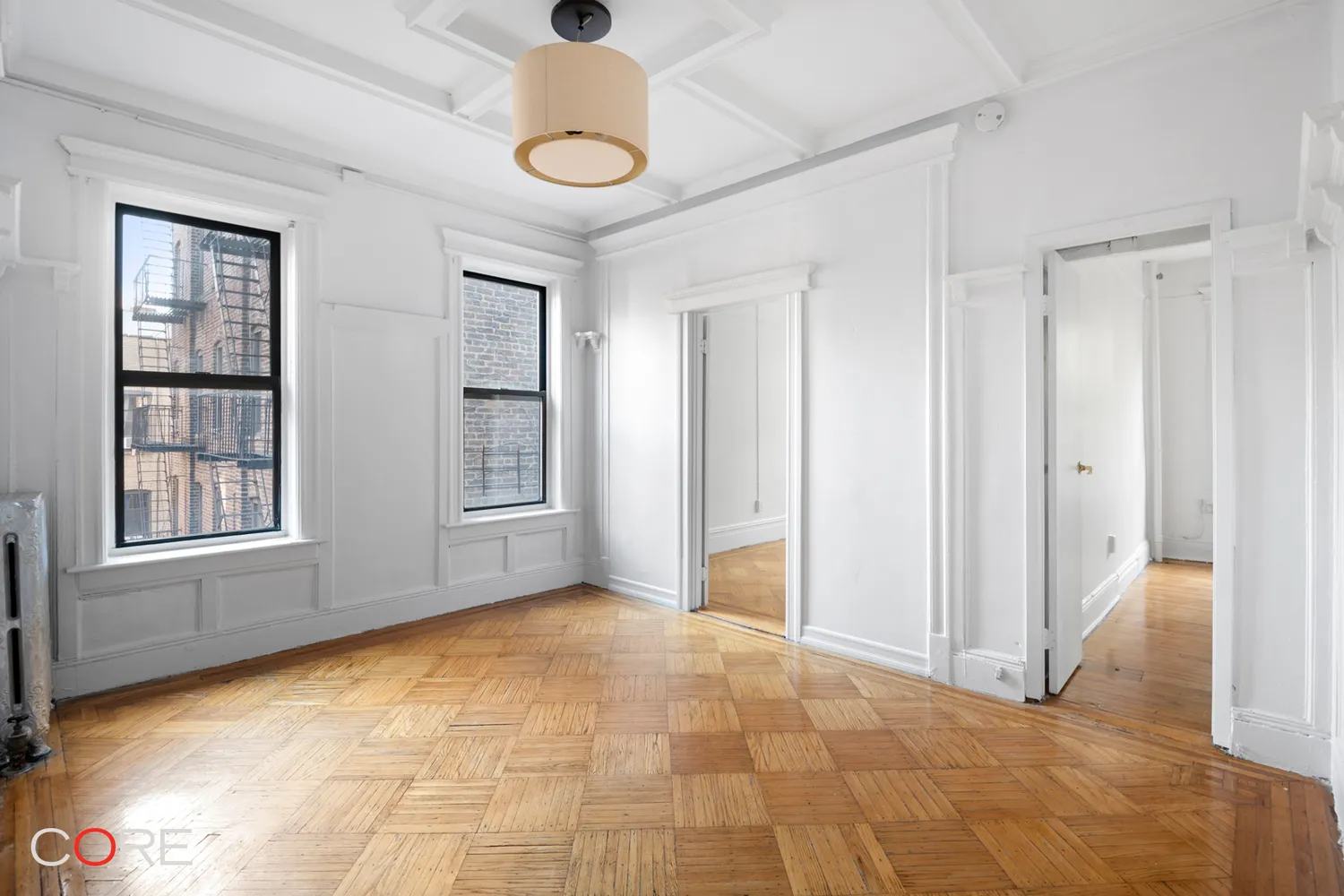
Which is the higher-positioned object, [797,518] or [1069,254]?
[1069,254]

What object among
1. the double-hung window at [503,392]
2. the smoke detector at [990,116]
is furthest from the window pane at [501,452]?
the smoke detector at [990,116]

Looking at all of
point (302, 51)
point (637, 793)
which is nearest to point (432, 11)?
point (302, 51)

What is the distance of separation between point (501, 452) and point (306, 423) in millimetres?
1420

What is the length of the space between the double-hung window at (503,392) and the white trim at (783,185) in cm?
82

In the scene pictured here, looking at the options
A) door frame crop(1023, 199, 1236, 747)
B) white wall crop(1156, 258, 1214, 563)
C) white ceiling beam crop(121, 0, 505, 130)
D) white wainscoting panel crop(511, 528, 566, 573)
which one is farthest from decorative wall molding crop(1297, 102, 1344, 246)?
white wall crop(1156, 258, 1214, 563)

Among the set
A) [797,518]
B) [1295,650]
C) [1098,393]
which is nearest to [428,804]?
[797,518]

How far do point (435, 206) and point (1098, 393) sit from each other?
4399 mm

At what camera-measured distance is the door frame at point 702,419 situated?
399cm

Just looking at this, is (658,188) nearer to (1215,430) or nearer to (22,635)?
(1215,430)

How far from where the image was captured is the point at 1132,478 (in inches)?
210

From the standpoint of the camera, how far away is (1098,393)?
409 centimetres

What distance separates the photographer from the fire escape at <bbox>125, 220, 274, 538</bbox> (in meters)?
3.43

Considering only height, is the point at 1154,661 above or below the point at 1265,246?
below

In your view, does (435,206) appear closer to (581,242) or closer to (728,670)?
(581,242)
